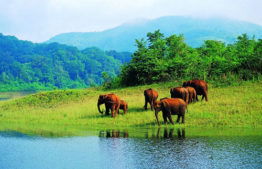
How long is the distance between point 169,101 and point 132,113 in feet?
18.1

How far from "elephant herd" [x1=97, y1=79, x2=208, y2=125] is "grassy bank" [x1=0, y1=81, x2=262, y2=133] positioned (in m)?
0.65

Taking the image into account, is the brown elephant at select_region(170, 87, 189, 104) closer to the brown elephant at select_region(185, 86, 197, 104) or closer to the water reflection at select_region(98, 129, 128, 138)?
the brown elephant at select_region(185, 86, 197, 104)

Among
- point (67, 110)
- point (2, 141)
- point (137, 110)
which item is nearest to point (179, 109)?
point (137, 110)

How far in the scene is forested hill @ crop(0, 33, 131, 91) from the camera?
133000 millimetres

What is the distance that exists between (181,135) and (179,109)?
2.94m

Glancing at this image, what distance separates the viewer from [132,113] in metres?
27.5

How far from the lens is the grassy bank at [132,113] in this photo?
24.1 m

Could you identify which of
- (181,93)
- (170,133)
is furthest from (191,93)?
(170,133)

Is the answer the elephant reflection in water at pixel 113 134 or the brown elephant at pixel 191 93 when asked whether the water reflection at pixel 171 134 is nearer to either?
the elephant reflection in water at pixel 113 134

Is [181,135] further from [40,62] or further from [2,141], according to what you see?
[40,62]

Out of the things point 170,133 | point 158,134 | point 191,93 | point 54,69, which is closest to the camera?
point 158,134

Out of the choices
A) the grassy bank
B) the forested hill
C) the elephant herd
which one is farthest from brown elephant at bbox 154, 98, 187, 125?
the forested hill

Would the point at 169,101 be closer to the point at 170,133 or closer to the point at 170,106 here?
the point at 170,106

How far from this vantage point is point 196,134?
20531 mm
